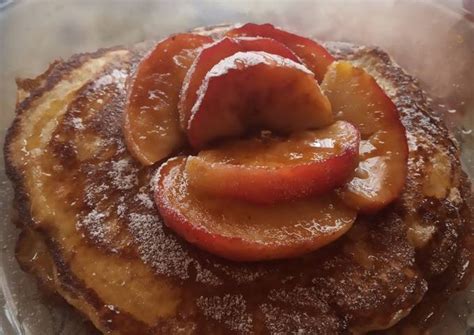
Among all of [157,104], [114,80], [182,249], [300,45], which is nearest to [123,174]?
[157,104]

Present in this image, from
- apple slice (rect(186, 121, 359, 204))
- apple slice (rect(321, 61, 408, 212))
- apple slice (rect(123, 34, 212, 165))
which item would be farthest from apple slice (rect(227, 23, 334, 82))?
apple slice (rect(186, 121, 359, 204))

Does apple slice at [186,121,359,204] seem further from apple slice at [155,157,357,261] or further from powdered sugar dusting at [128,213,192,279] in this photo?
powdered sugar dusting at [128,213,192,279]

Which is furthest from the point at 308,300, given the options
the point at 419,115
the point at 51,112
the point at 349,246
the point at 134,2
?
the point at 134,2

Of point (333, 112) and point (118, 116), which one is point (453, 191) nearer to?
point (333, 112)

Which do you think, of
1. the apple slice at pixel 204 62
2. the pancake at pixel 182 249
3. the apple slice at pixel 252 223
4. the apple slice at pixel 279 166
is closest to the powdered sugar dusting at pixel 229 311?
the pancake at pixel 182 249

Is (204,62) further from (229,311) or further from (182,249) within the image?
(229,311)

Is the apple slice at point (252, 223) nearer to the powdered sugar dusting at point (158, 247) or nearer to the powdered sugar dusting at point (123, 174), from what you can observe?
the powdered sugar dusting at point (158, 247)
